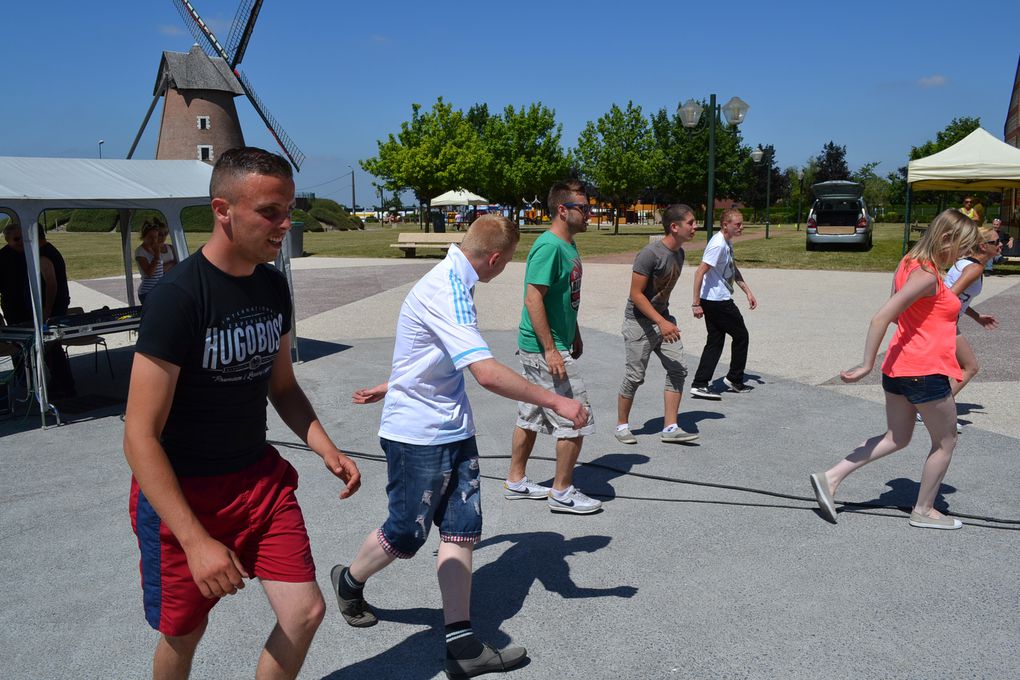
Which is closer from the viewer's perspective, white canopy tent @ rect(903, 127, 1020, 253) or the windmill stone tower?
white canopy tent @ rect(903, 127, 1020, 253)

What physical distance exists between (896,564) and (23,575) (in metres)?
4.34

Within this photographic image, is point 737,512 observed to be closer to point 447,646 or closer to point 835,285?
point 447,646

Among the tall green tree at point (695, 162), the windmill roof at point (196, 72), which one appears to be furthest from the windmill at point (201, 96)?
the tall green tree at point (695, 162)

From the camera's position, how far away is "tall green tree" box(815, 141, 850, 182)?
74.1 metres

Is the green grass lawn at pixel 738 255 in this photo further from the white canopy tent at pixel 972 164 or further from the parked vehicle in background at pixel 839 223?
the white canopy tent at pixel 972 164

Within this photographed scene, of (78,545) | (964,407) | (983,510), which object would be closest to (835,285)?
(964,407)

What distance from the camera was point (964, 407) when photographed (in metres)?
7.39

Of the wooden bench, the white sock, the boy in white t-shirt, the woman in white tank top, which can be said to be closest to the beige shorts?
the white sock

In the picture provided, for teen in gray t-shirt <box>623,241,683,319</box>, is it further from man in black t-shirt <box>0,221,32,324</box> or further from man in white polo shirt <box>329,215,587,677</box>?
man in black t-shirt <box>0,221,32,324</box>

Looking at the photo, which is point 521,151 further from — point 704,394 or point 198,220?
point 704,394

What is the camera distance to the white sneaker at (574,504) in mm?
4840

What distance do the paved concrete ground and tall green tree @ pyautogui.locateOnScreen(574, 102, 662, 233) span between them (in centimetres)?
4688

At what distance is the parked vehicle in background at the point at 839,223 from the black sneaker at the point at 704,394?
2196cm

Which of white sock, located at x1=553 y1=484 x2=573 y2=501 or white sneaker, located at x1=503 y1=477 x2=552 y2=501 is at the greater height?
white sock, located at x1=553 y1=484 x2=573 y2=501
